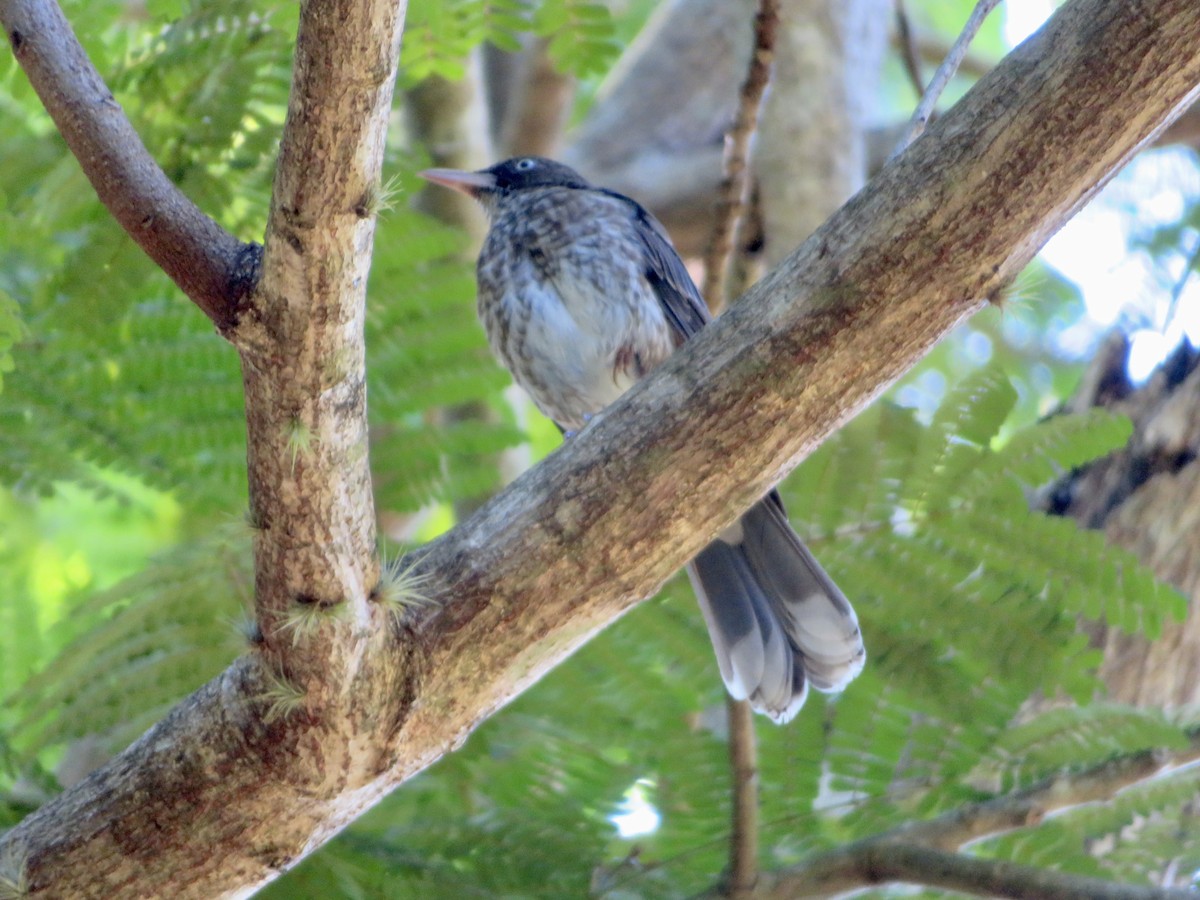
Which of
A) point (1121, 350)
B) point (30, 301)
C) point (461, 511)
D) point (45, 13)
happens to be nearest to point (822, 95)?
point (1121, 350)

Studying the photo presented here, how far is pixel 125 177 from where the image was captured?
2.02m

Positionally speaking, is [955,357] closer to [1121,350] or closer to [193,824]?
[1121,350]

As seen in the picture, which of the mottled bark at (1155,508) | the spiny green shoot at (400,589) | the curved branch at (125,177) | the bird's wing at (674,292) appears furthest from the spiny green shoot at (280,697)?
the mottled bark at (1155,508)

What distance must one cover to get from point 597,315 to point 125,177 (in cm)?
221

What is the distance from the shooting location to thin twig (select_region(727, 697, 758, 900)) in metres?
2.96

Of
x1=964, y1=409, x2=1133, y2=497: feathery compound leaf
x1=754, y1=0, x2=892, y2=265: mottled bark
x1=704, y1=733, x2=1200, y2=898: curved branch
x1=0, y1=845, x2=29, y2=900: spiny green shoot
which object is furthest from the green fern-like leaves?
x1=704, y1=733, x2=1200, y2=898: curved branch

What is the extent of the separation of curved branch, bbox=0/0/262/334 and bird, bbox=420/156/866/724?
1736 millimetres

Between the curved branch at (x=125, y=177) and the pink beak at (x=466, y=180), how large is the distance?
7.54 ft

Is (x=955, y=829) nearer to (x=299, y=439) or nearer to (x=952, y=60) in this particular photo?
(x=952, y=60)

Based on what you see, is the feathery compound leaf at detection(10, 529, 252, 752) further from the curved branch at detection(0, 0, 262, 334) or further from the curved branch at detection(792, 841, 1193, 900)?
the curved branch at detection(792, 841, 1193, 900)

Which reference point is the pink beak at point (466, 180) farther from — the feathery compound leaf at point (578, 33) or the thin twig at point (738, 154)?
the thin twig at point (738, 154)

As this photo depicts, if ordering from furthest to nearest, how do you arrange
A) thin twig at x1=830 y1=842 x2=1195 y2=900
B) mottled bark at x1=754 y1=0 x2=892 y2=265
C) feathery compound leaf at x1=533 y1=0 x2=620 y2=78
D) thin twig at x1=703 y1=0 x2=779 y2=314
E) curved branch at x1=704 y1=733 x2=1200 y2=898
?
mottled bark at x1=754 y1=0 x2=892 y2=265 < feathery compound leaf at x1=533 y1=0 x2=620 y2=78 < thin twig at x1=703 y1=0 x2=779 y2=314 < curved branch at x1=704 y1=733 x2=1200 y2=898 < thin twig at x1=830 y1=842 x2=1195 y2=900

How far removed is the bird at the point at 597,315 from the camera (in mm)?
3412

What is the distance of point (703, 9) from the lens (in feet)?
23.0
